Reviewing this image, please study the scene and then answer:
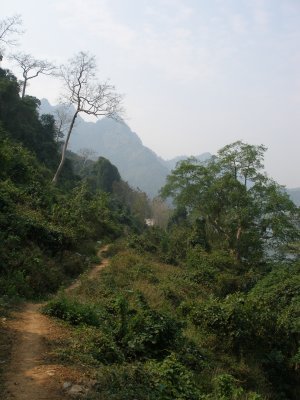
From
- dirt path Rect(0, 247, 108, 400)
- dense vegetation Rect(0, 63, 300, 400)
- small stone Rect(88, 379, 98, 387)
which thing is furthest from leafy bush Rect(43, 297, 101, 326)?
small stone Rect(88, 379, 98, 387)

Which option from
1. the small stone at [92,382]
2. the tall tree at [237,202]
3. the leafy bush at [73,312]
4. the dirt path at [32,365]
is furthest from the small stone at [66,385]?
the tall tree at [237,202]

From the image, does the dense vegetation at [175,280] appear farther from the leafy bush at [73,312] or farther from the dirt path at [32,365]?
the dirt path at [32,365]

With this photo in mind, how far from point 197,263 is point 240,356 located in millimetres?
11507

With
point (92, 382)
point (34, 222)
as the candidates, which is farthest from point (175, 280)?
point (92, 382)

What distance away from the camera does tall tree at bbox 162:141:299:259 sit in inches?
936

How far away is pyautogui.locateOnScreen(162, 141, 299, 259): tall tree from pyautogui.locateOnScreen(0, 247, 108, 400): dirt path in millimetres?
17549

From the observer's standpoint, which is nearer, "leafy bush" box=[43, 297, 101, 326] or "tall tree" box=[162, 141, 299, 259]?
"leafy bush" box=[43, 297, 101, 326]

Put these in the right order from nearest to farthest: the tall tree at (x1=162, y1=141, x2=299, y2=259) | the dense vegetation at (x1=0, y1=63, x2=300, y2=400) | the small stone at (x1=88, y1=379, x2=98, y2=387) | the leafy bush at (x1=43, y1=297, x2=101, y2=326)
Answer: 1. the small stone at (x1=88, y1=379, x2=98, y2=387)
2. the dense vegetation at (x1=0, y1=63, x2=300, y2=400)
3. the leafy bush at (x1=43, y1=297, x2=101, y2=326)
4. the tall tree at (x1=162, y1=141, x2=299, y2=259)

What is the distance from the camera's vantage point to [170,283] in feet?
53.8

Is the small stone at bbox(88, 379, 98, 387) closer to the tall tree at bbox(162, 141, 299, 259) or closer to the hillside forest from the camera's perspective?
the hillside forest

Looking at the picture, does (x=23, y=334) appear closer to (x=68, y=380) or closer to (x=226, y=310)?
(x=68, y=380)

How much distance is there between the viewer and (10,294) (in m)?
10.2

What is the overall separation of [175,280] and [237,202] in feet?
29.5

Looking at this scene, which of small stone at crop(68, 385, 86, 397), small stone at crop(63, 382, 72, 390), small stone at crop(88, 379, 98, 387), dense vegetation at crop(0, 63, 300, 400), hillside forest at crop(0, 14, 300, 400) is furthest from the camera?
dense vegetation at crop(0, 63, 300, 400)
